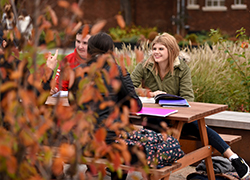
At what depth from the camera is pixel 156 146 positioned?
113 inches

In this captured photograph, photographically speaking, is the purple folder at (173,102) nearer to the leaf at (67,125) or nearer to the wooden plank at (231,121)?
the wooden plank at (231,121)

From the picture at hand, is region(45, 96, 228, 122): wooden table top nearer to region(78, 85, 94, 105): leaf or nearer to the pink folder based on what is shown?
the pink folder

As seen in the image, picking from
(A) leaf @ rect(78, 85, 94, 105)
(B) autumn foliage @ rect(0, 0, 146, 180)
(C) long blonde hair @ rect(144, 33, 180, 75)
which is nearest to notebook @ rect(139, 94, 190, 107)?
(C) long blonde hair @ rect(144, 33, 180, 75)

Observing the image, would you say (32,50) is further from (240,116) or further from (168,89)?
(240,116)

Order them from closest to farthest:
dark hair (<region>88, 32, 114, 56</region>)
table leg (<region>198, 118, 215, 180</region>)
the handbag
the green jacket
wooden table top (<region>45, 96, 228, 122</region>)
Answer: the handbag < dark hair (<region>88, 32, 114, 56</region>) < wooden table top (<region>45, 96, 228, 122</region>) < table leg (<region>198, 118, 215, 180</region>) < the green jacket

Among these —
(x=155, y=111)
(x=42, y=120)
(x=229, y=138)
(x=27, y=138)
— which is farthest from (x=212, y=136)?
(x=27, y=138)

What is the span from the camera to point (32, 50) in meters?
1.30

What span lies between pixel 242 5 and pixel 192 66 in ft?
52.6

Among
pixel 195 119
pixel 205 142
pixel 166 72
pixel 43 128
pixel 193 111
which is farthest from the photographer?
pixel 166 72

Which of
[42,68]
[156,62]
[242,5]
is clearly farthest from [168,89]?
[242,5]

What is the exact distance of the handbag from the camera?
282cm

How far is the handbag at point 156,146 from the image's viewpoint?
282 centimetres

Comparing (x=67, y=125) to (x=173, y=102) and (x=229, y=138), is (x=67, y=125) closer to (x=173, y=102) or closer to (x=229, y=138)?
(x=173, y=102)

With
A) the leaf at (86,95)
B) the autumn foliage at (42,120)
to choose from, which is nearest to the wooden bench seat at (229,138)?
the autumn foliage at (42,120)
